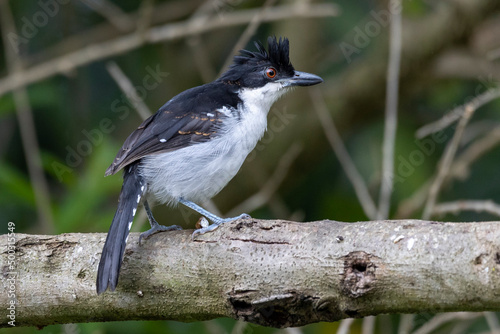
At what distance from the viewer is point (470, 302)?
2.08 m

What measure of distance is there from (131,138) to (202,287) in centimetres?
123

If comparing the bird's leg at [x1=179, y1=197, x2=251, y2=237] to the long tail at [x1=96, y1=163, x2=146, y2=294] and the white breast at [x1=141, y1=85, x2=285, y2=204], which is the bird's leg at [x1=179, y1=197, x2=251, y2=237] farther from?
the long tail at [x1=96, y1=163, x2=146, y2=294]

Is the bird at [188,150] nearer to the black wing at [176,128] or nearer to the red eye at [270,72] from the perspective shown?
the black wing at [176,128]

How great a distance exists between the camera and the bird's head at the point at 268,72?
12.5 feet

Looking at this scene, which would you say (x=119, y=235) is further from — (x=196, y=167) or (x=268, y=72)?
(x=268, y=72)

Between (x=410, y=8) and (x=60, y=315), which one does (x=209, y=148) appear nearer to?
(x=60, y=315)

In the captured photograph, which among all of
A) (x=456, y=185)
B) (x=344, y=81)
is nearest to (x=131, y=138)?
(x=344, y=81)

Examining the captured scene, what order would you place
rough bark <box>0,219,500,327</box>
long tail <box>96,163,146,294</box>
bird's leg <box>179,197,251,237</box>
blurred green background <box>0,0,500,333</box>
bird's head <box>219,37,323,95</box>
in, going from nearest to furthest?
1. rough bark <box>0,219,500,327</box>
2. long tail <box>96,163,146,294</box>
3. bird's leg <box>179,197,251,237</box>
4. bird's head <box>219,37,323,95</box>
5. blurred green background <box>0,0,500,333</box>

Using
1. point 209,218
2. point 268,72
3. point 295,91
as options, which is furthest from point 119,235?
point 295,91

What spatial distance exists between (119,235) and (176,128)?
2.82ft

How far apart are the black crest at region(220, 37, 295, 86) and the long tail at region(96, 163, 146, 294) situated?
0.94 metres

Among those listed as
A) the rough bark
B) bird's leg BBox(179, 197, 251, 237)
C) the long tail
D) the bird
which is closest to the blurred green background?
the bird

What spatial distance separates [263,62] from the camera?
12.7ft

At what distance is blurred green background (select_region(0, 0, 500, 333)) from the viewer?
5.18 meters
